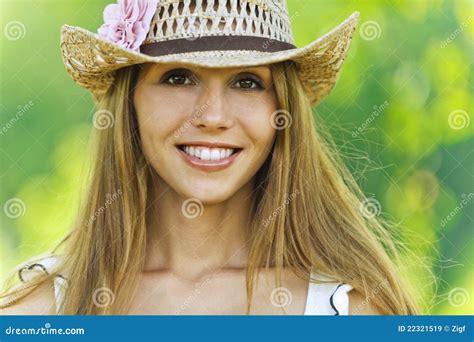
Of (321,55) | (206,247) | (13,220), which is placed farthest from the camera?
(13,220)

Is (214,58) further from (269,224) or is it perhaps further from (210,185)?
(269,224)

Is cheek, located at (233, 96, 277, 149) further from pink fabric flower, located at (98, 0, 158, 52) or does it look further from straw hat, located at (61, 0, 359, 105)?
pink fabric flower, located at (98, 0, 158, 52)

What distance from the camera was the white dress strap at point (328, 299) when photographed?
8.48 feet

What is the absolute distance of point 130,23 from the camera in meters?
2.51

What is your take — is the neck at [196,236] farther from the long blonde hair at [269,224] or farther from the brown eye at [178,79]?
the brown eye at [178,79]

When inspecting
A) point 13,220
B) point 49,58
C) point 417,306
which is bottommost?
point 417,306

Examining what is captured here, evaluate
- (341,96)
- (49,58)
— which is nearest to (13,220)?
(49,58)

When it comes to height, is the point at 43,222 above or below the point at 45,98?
below

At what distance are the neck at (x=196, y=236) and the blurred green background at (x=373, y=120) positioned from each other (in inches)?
23.6

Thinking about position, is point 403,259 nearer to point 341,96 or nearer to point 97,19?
point 341,96

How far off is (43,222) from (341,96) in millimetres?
1431

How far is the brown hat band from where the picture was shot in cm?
243

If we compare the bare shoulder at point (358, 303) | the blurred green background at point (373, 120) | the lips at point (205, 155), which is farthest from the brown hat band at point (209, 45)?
the bare shoulder at point (358, 303)

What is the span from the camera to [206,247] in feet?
9.07
